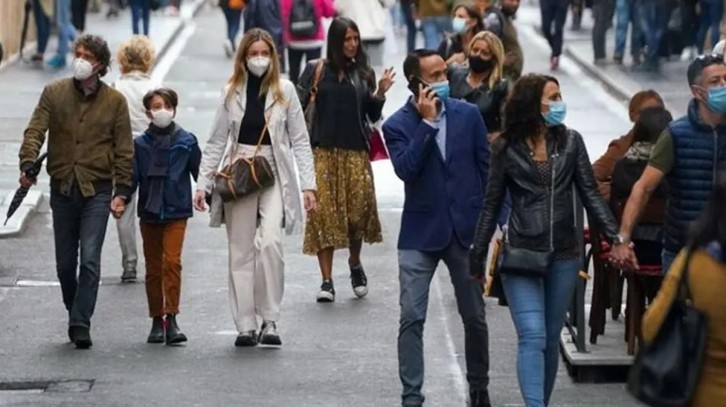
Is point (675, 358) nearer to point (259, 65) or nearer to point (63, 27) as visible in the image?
point (259, 65)

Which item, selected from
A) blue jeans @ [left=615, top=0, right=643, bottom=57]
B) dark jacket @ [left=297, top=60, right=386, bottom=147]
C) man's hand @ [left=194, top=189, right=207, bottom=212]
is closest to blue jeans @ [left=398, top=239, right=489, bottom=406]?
man's hand @ [left=194, top=189, right=207, bottom=212]

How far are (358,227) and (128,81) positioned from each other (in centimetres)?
193

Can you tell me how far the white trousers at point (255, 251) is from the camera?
1216cm

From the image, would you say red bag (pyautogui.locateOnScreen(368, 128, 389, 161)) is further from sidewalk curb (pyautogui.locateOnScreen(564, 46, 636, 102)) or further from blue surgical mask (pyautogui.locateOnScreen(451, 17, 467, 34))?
sidewalk curb (pyautogui.locateOnScreen(564, 46, 636, 102))

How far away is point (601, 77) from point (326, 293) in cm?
1525

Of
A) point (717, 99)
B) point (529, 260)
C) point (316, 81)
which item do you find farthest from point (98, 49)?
point (717, 99)

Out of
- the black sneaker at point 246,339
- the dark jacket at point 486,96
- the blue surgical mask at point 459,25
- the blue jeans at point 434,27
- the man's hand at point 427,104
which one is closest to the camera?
the man's hand at point 427,104

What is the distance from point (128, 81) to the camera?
14555 millimetres

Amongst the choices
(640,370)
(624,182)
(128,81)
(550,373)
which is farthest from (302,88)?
(640,370)

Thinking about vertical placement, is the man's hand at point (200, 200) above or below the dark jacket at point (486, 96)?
below

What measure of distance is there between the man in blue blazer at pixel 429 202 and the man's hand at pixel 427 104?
0.04 meters

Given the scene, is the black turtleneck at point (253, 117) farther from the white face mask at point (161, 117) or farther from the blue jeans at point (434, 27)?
the blue jeans at point (434, 27)

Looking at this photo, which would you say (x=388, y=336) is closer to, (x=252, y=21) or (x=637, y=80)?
(x=252, y=21)

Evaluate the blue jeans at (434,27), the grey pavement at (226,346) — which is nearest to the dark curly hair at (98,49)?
the grey pavement at (226,346)
